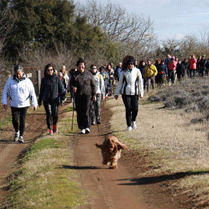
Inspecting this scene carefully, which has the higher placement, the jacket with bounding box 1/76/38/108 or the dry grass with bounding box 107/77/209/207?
the jacket with bounding box 1/76/38/108

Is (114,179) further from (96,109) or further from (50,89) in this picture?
(96,109)

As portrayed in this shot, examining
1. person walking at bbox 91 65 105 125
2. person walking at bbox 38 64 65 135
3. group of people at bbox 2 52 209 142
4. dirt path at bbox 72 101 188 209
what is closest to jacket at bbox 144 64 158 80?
person walking at bbox 91 65 105 125

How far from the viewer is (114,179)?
751cm

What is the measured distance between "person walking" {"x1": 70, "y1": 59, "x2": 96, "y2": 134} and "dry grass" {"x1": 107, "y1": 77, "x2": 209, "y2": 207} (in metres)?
1.12

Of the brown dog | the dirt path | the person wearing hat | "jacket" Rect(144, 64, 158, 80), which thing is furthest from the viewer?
"jacket" Rect(144, 64, 158, 80)

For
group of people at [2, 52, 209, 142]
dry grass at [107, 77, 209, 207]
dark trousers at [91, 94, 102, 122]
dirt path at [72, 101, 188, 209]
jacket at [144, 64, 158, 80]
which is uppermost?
jacket at [144, 64, 158, 80]

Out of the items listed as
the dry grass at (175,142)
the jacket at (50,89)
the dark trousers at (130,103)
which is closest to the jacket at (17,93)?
the jacket at (50,89)

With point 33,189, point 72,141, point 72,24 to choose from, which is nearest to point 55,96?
point 72,141

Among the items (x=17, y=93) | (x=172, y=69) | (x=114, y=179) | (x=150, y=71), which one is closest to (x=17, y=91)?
(x=17, y=93)

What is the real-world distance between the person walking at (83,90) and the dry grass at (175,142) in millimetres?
1118

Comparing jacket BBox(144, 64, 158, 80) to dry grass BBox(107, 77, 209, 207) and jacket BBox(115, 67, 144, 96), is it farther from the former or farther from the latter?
jacket BBox(115, 67, 144, 96)

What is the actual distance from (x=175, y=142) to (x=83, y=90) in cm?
317

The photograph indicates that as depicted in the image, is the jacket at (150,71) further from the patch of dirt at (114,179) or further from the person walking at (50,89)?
the patch of dirt at (114,179)

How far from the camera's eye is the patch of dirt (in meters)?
6.16
